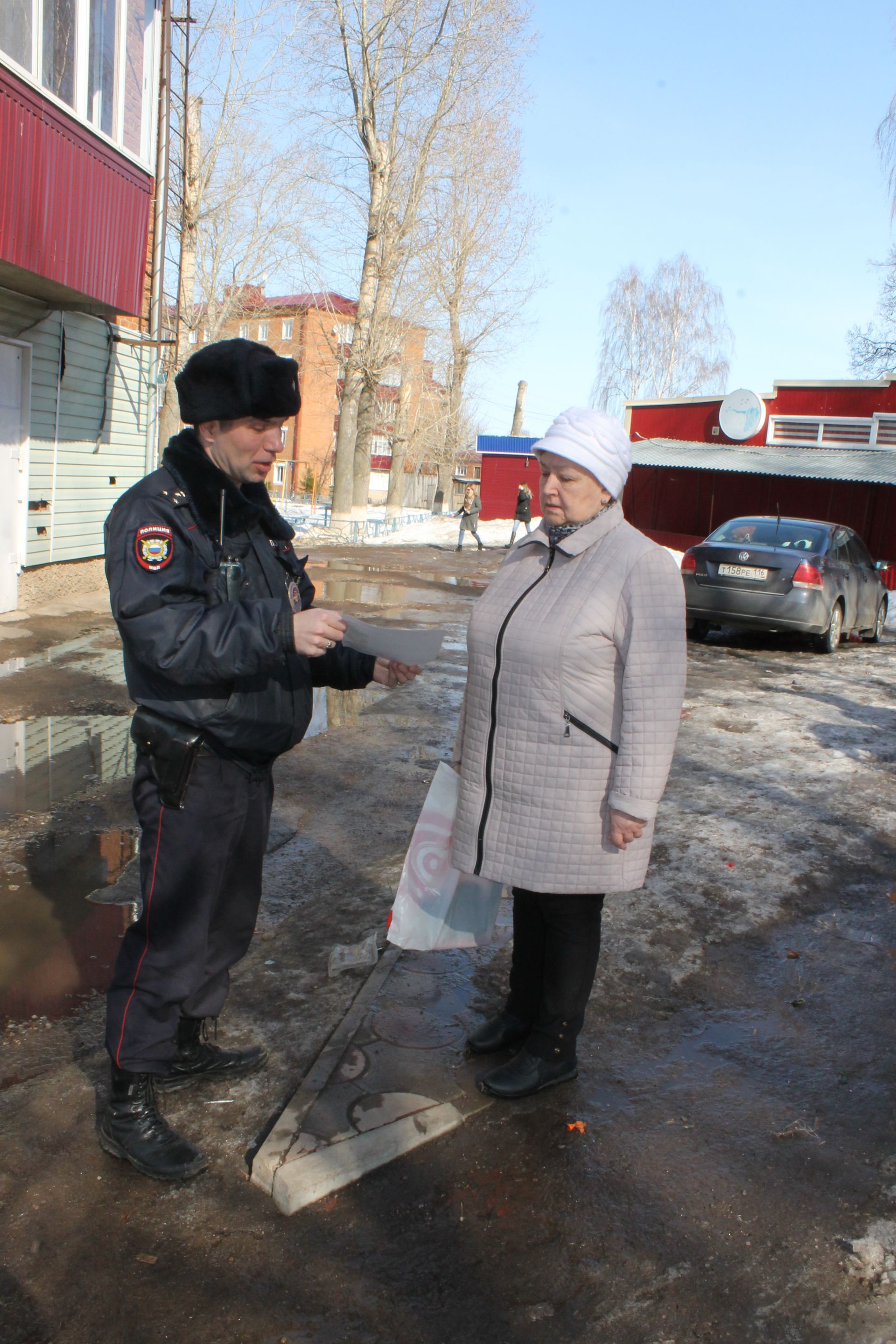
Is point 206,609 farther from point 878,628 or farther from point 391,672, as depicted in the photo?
point 878,628

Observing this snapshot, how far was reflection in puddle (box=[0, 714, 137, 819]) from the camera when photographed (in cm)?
Answer: 519

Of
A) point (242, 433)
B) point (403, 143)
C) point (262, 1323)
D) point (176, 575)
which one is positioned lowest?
point (262, 1323)

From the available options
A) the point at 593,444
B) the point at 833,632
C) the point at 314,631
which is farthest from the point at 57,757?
the point at 833,632

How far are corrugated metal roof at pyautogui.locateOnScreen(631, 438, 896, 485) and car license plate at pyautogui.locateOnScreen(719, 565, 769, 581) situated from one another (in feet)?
30.9

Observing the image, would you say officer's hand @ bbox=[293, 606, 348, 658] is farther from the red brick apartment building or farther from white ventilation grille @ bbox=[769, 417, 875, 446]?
white ventilation grille @ bbox=[769, 417, 875, 446]

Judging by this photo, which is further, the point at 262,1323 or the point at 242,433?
the point at 242,433

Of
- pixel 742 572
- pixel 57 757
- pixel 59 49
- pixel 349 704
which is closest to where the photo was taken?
pixel 57 757

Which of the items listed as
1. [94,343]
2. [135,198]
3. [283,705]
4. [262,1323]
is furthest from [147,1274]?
[94,343]

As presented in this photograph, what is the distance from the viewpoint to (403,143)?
2500 cm

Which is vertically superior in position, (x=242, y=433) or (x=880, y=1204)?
(x=242, y=433)

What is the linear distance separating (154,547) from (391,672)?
91 centimetres

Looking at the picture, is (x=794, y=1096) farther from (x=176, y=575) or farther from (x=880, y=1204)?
(x=176, y=575)

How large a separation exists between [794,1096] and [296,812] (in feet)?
9.69

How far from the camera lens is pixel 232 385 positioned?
2.42 metres
